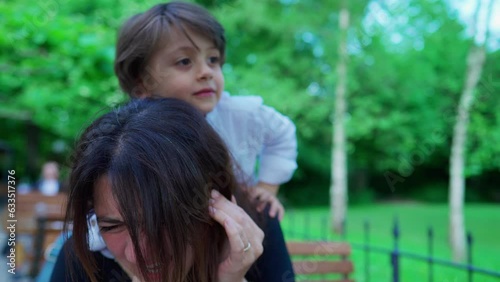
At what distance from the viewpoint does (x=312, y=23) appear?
38.1 ft

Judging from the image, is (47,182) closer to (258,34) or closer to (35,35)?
(35,35)

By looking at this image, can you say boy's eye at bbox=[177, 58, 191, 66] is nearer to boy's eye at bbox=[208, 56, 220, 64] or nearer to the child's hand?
boy's eye at bbox=[208, 56, 220, 64]

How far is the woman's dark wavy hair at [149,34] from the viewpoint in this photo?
1.69 metres

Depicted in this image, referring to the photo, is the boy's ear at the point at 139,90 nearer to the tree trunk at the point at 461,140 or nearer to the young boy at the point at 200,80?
the young boy at the point at 200,80

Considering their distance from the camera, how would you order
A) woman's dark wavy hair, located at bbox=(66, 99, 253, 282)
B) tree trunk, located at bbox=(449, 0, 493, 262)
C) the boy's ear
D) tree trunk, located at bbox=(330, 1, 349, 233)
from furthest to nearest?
tree trunk, located at bbox=(330, 1, 349, 233)
tree trunk, located at bbox=(449, 0, 493, 262)
the boy's ear
woman's dark wavy hair, located at bbox=(66, 99, 253, 282)

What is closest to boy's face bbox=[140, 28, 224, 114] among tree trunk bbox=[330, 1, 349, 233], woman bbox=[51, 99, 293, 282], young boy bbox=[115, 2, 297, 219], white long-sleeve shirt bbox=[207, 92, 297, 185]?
young boy bbox=[115, 2, 297, 219]

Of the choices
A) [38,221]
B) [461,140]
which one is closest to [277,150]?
[38,221]

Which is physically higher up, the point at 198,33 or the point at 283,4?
the point at 283,4

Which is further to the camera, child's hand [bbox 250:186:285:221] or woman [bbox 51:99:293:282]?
child's hand [bbox 250:186:285:221]

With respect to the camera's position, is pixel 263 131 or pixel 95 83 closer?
pixel 263 131

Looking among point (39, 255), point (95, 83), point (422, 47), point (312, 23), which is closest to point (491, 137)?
point (422, 47)

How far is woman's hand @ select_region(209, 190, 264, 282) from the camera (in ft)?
3.69

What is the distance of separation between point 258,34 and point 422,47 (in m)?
4.31

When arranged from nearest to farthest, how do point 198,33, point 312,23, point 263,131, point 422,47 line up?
point 198,33, point 263,131, point 422,47, point 312,23
